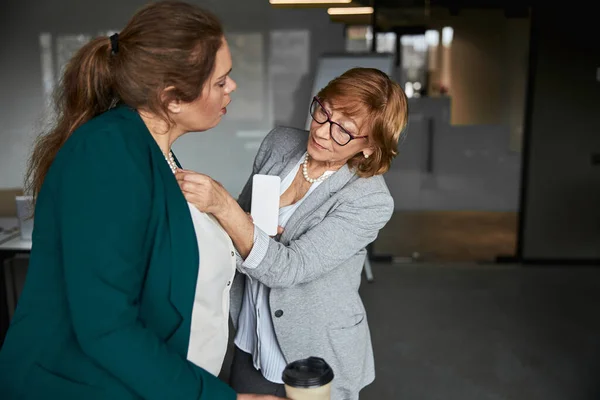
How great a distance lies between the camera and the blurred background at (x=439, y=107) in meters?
5.65

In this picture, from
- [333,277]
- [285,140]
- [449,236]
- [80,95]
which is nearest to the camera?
[80,95]

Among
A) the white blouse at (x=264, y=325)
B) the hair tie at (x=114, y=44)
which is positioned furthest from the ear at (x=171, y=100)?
the white blouse at (x=264, y=325)

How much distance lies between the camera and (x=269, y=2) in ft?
18.5

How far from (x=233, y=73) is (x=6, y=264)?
102 inches

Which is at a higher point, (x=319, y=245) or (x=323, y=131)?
(x=323, y=131)

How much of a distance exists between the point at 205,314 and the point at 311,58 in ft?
15.7

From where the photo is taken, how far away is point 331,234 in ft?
5.24

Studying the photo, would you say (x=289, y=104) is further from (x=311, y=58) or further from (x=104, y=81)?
(x=104, y=81)

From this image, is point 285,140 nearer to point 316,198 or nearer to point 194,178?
point 316,198

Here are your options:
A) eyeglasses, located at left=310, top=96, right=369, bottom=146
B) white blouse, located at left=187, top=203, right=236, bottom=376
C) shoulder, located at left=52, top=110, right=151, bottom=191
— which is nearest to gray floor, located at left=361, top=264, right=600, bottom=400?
eyeglasses, located at left=310, top=96, right=369, bottom=146

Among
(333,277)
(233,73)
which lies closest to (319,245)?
(333,277)

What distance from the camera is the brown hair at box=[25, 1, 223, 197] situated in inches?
41.2

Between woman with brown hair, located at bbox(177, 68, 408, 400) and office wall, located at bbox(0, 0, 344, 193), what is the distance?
4.06 metres

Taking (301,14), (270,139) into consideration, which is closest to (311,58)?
(301,14)
